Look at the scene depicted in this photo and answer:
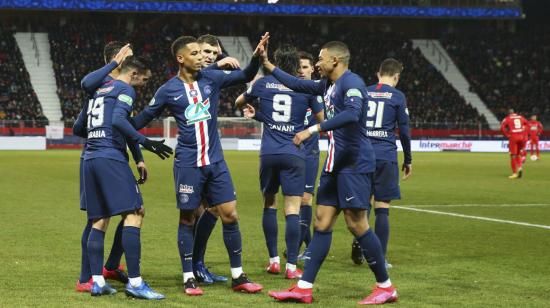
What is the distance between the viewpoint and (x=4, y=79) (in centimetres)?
5350

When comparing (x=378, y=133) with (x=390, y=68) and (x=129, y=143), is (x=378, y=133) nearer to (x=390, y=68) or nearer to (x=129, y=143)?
(x=390, y=68)

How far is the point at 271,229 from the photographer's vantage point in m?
9.52

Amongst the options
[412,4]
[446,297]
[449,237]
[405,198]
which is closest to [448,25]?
[412,4]

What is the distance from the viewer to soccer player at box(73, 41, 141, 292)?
8.10m

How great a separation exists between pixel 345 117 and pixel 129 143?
2075mm

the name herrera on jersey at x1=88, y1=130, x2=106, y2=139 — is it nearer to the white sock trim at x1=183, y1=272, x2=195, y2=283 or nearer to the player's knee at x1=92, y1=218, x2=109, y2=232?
the player's knee at x1=92, y1=218, x2=109, y2=232

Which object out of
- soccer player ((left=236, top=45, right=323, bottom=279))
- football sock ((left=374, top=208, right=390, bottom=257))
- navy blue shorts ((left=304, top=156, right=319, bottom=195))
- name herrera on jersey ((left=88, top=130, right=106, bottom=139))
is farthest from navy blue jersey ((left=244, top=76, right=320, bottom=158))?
name herrera on jersey ((left=88, top=130, right=106, bottom=139))

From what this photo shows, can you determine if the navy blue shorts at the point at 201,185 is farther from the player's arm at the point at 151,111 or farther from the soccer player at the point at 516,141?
the soccer player at the point at 516,141

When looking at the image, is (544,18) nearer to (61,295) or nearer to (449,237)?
(449,237)

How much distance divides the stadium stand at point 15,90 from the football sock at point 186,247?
41.8m

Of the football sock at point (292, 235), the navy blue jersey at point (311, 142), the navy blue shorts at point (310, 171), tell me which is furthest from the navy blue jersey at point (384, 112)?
the football sock at point (292, 235)

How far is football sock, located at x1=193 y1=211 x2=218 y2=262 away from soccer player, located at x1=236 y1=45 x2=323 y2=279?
79 centimetres

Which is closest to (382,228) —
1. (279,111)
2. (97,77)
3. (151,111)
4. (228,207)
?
(279,111)

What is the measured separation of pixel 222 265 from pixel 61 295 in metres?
2.35
